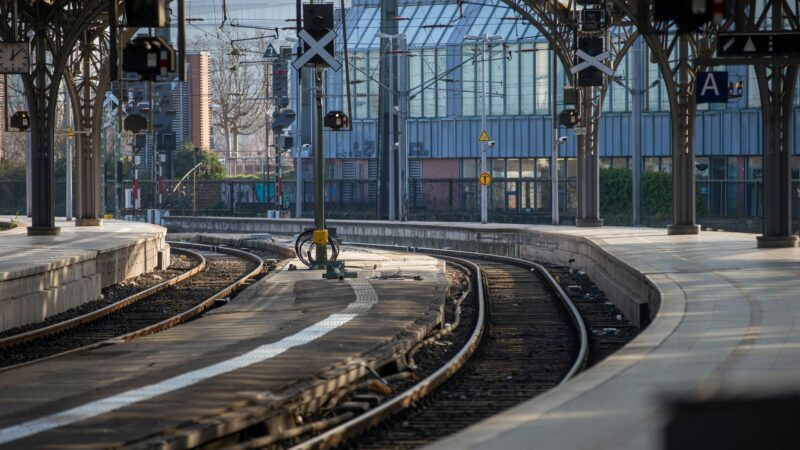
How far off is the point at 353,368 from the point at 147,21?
6.01 metres

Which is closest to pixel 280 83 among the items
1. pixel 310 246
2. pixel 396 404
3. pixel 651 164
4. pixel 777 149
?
pixel 651 164

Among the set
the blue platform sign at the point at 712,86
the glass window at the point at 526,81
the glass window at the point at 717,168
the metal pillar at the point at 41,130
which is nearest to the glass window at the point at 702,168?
the glass window at the point at 717,168

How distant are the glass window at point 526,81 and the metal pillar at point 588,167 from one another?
33.4 m

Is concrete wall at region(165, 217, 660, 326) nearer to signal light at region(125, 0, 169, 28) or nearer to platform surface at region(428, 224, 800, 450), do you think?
platform surface at region(428, 224, 800, 450)

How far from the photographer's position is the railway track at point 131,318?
17.5 m

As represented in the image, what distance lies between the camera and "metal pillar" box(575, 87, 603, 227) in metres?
42.6

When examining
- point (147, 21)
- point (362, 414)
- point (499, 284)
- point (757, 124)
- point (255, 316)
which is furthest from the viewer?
point (757, 124)

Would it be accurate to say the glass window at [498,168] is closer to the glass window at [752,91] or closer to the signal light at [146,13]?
the glass window at [752,91]

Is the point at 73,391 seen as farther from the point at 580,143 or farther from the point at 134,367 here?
the point at 580,143

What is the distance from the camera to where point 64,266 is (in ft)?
75.8

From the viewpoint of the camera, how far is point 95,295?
25219 millimetres

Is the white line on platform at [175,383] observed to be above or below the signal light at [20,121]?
below

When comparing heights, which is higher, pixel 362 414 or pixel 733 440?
pixel 733 440

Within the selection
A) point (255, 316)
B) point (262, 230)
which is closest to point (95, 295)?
point (255, 316)
